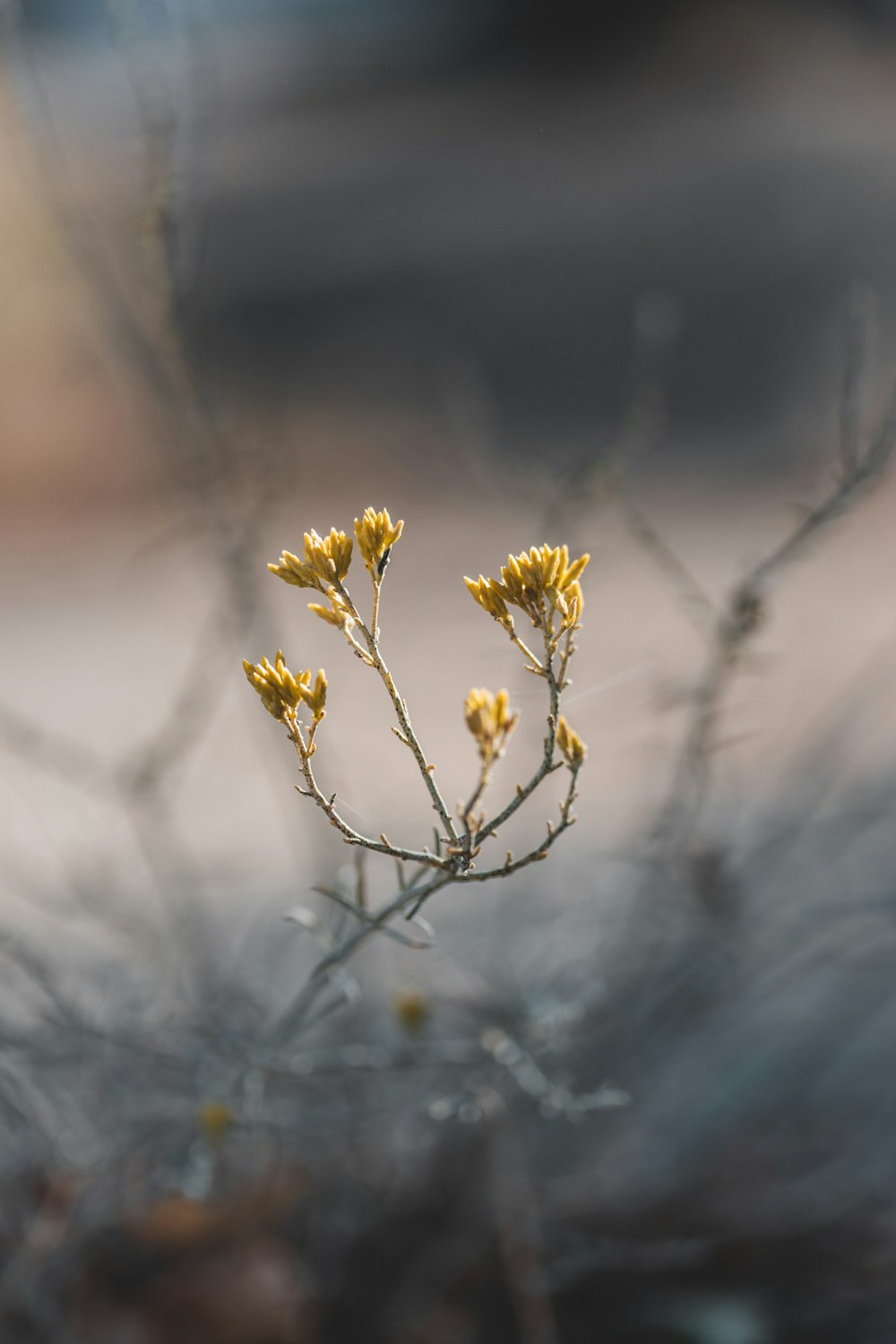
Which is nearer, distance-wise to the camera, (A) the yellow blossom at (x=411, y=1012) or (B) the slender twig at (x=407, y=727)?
(B) the slender twig at (x=407, y=727)

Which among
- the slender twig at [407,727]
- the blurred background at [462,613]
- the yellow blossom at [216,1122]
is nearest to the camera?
the slender twig at [407,727]

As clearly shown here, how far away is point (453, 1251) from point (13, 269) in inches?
192

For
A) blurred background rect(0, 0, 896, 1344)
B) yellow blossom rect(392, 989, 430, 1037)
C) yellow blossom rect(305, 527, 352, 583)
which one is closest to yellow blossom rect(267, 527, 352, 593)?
yellow blossom rect(305, 527, 352, 583)

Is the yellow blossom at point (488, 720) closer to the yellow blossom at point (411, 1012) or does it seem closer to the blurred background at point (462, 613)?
the blurred background at point (462, 613)

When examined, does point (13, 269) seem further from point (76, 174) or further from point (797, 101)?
point (797, 101)

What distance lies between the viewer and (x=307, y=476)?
161 inches

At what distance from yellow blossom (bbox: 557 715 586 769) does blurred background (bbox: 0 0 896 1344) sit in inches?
4.1

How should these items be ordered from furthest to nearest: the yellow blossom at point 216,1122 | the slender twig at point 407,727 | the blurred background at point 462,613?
1. the blurred background at point 462,613
2. the yellow blossom at point 216,1122
3. the slender twig at point 407,727

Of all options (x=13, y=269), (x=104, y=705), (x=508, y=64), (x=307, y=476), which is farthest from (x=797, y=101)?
(x=104, y=705)

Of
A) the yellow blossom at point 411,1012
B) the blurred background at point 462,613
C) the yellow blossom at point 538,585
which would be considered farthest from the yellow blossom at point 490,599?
the yellow blossom at point 411,1012

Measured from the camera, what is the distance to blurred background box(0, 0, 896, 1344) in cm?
86

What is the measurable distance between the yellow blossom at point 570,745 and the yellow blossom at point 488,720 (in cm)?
2

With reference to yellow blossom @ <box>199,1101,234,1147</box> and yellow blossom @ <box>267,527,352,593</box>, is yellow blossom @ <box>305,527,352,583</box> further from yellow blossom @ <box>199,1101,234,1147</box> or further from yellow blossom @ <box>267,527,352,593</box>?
yellow blossom @ <box>199,1101,234,1147</box>

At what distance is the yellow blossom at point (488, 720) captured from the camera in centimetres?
35
